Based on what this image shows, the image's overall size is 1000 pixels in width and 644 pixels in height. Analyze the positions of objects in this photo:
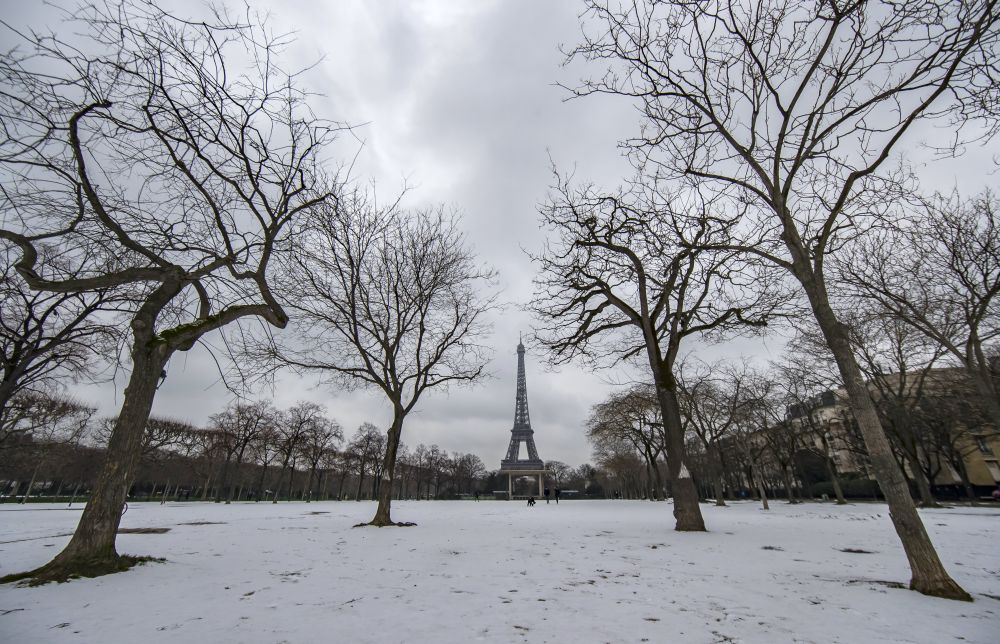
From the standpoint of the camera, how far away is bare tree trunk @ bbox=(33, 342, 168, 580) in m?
5.47

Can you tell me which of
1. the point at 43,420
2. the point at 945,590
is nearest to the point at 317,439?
the point at 43,420

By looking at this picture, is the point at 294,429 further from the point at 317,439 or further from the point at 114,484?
the point at 114,484

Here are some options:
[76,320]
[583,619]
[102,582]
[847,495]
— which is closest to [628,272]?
[583,619]

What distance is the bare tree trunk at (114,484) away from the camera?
17.9 feet

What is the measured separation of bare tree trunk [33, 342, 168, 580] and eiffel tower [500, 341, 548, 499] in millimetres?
77896

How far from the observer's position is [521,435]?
83.9 meters

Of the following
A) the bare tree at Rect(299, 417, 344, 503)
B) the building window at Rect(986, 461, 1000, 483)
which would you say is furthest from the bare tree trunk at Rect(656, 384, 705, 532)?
the building window at Rect(986, 461, 1000, 483)

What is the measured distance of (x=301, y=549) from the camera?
8.34m

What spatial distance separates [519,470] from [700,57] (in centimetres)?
8016

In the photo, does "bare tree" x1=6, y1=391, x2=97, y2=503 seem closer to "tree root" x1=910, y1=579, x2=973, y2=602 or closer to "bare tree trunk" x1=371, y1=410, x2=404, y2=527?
"bare tree trunk" x1=371, y1=410, x2=404, y2=527

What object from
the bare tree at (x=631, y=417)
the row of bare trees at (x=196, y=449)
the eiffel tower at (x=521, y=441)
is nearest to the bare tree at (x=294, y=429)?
the row of bare trees at (x=196, y=449)

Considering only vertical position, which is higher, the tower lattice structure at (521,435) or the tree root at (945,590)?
the tower lattice structure at (521,435)

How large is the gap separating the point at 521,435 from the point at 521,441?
1.57m

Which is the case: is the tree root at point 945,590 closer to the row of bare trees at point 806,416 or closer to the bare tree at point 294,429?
the row of bare trees at point 806,416
